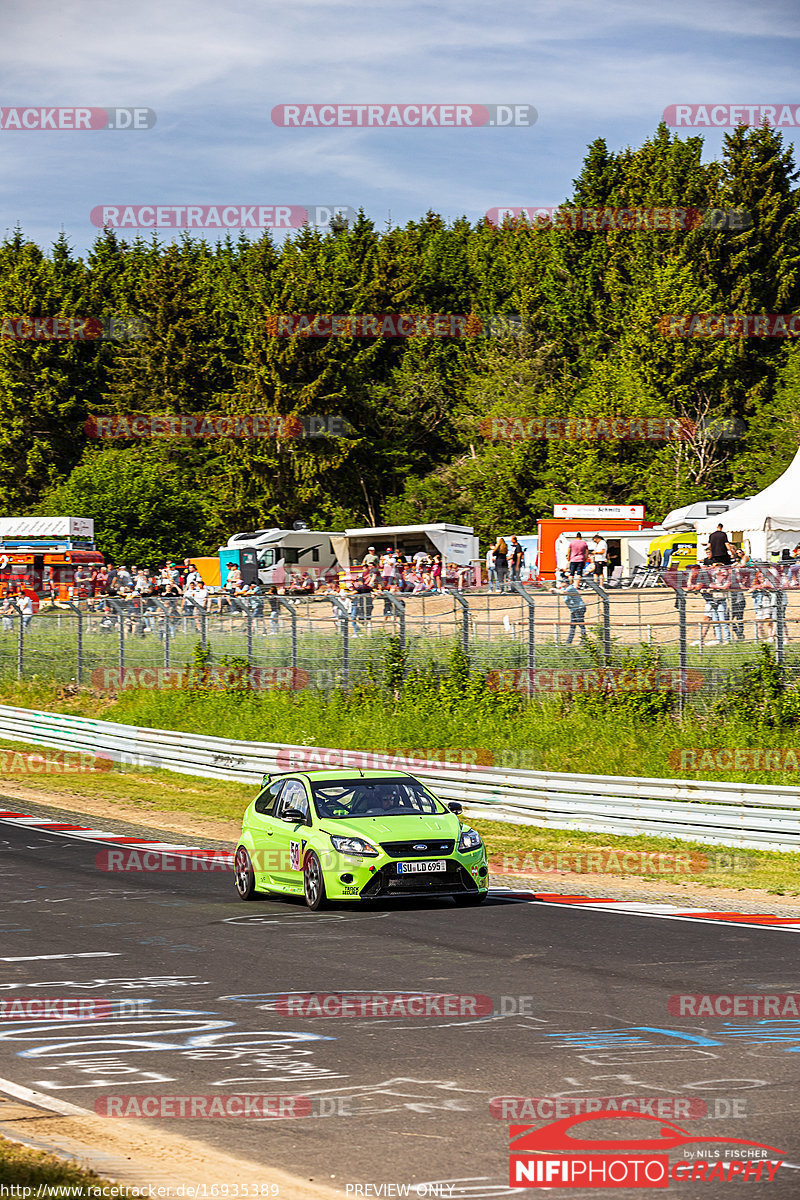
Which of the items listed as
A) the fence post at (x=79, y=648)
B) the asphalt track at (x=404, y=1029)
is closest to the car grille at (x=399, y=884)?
the asphalt track at (x=404, y=1029)

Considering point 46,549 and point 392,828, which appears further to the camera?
point 46,549

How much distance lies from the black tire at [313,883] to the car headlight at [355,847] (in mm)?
368

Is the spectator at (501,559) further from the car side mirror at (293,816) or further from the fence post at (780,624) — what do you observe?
the car side mirror at (293,816)

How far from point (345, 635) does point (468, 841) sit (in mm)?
14190

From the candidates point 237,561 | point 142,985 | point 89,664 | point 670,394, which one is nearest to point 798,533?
point 89,664

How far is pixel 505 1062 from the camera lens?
8.32m

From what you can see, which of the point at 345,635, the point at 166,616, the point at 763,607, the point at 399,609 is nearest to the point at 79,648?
the point at 166,616

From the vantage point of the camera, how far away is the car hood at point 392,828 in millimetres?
14398

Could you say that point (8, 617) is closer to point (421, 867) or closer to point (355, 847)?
point (355, 847)

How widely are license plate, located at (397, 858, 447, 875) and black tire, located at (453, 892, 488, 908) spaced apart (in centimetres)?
75

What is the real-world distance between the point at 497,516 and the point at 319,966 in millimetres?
59927

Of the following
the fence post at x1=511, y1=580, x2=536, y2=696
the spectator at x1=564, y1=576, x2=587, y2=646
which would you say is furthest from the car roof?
the spectator at x1=564, y1=576, x2=587, y2=646

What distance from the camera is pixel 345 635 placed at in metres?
28.7

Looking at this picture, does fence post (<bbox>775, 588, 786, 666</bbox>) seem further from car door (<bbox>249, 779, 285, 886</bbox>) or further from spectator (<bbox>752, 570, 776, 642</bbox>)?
car door (<bbox>249, 779, 285, 886</bbox>)
